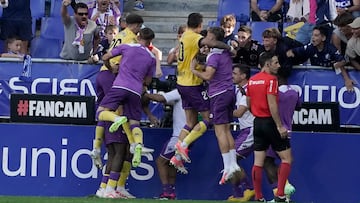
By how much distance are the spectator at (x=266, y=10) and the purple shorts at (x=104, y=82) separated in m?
4.40

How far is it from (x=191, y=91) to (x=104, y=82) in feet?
3.96

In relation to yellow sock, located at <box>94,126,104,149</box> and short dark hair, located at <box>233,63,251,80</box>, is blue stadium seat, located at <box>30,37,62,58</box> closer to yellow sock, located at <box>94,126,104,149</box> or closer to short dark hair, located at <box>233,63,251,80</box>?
yellow sock, located at <box>94,126,104,149</box>

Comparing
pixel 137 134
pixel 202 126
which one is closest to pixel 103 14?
pixel 202 126

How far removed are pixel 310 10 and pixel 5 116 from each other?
18.3 feet

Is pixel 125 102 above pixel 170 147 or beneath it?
above

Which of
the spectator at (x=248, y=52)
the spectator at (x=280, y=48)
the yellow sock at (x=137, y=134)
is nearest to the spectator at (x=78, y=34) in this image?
the yellow sock at (x=137, y=134)

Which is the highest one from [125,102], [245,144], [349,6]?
[349,6]

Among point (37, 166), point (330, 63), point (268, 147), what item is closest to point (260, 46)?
point (330, 63)

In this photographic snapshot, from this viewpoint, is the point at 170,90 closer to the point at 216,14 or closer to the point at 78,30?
the point at 78,30

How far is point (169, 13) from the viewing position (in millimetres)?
20359

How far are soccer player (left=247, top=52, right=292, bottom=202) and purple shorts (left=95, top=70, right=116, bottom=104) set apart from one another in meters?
2.03

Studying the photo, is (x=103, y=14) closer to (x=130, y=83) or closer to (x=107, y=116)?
(x=130, y=83)

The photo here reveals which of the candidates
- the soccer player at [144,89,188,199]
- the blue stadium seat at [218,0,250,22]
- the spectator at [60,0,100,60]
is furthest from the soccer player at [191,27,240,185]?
the blue stadium seat at [218,0,250,22]

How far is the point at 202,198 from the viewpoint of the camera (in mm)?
15695
